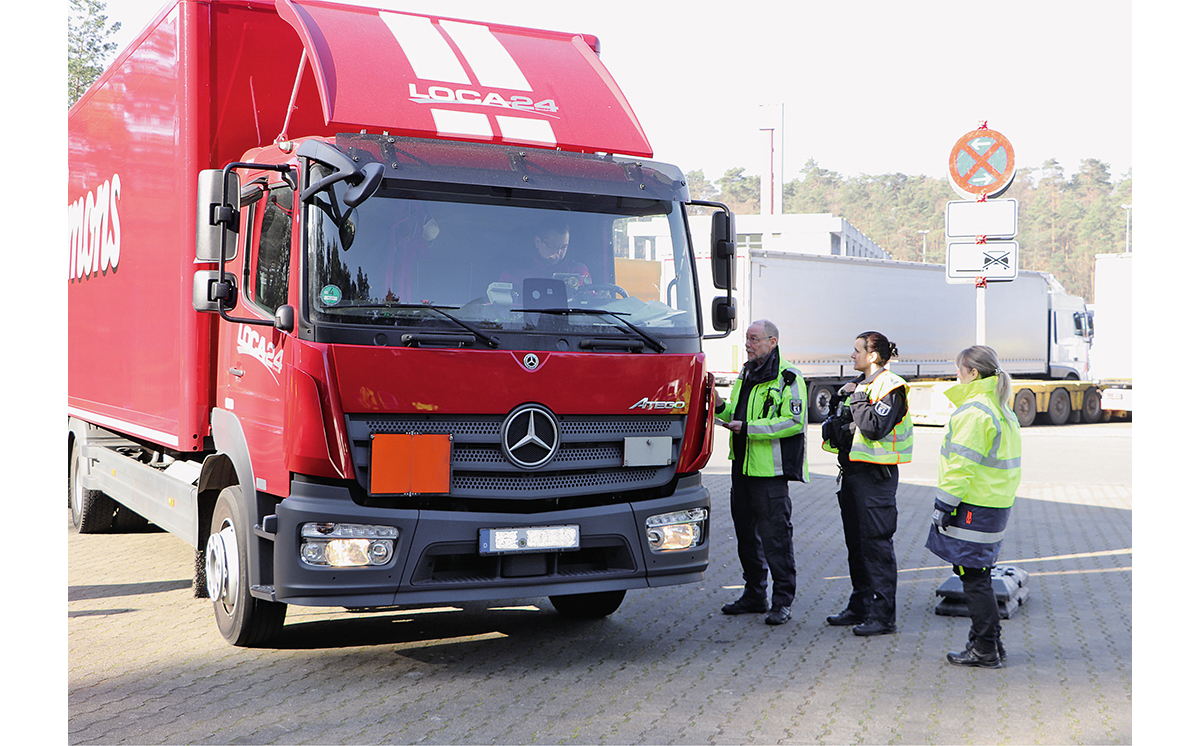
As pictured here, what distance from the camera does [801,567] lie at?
8391mm

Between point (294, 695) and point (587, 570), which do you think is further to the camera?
point (587, 570)

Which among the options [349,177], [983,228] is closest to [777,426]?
[349,177]

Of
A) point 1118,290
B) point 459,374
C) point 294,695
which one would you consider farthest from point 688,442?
point 1118,290

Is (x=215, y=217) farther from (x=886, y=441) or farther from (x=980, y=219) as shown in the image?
(x=980, y=219)

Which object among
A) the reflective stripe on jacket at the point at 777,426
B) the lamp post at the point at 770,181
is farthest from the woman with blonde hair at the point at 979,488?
the lamp post at the point at 770,181

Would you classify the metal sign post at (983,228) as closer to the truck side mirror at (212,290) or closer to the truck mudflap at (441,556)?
the truck mudflap at (441,556)

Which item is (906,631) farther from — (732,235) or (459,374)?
(459,374)

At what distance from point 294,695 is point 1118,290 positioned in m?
22.0

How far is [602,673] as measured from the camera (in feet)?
17.9

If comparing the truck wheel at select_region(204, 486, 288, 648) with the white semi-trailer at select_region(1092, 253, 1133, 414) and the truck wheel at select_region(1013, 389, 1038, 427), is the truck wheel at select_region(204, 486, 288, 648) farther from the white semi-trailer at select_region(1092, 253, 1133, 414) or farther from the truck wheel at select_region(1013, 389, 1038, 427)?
the truck wheel at select_region(1013, 389, 1038, 427)

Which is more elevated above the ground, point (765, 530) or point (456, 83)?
→ point (456, 83)

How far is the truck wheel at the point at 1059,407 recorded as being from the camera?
80.6 ft

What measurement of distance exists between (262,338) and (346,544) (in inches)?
45.4

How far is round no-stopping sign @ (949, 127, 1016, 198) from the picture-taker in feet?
32.2
